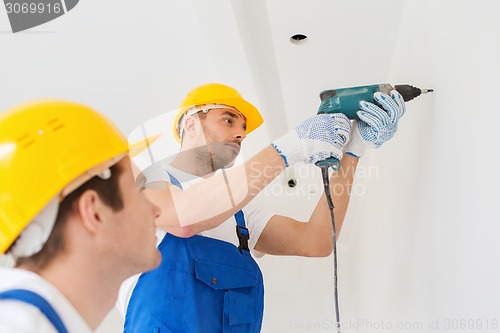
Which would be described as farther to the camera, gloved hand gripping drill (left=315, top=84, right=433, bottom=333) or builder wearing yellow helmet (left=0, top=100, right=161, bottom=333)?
gloved hand gripping drill (left=315, top=84, right=433, bottom=333)

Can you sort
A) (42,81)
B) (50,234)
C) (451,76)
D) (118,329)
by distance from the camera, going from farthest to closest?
1. (118,329)
2. (42,81)
3. (451,76)
4. (50,234)

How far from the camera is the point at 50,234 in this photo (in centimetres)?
98

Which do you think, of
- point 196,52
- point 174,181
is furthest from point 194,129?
point 196,52

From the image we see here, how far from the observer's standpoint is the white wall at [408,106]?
3.41 feet

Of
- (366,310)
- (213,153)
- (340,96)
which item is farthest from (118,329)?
(340,96)

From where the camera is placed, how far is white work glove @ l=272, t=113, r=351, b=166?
150 cm

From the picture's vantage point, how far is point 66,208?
3.28 feet

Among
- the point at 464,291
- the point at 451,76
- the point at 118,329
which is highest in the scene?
the point at 451,76

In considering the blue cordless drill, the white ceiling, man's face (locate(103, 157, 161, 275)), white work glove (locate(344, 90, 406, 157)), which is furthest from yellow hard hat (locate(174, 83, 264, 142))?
man's face (locate(103, 157, 161, 275))

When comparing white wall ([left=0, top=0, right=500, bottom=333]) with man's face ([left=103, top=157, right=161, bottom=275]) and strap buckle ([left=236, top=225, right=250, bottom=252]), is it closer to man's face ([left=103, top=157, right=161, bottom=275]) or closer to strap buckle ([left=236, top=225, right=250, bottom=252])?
strap buckle ([left=236, top=225, right=250, bottom=252])

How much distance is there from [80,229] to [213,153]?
0.91 m

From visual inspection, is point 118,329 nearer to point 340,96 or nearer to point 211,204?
point 211,204

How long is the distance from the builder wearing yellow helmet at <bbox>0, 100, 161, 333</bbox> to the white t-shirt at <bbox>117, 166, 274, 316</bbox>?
597mm

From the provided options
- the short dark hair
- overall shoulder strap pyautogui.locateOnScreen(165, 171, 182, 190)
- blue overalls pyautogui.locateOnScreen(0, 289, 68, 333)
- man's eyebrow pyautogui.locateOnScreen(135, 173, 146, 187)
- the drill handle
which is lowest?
overall shoulder strap pyautogui.locateOnScreen(165, 171, 182, 190)
